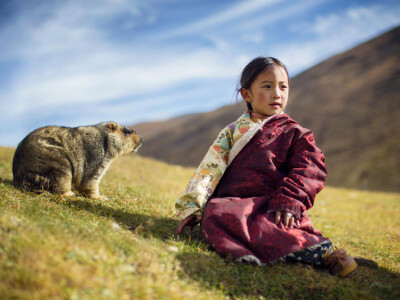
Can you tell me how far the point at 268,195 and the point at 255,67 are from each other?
2093 mm

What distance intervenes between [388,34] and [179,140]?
247ft

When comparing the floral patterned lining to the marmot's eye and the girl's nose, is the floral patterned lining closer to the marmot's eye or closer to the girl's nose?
the girl's nose

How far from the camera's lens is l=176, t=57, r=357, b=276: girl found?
12.4 feet

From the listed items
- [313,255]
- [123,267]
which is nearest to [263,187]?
[313,255]

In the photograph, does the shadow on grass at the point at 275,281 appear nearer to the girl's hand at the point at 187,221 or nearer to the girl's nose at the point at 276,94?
the girl's hand at the point at 187,221

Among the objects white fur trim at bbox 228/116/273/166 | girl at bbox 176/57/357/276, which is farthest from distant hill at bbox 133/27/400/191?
white fur trim at bbox 228/116/273/166

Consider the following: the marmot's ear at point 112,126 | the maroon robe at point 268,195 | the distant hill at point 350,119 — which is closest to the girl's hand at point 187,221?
the maroon robe at point 268,195

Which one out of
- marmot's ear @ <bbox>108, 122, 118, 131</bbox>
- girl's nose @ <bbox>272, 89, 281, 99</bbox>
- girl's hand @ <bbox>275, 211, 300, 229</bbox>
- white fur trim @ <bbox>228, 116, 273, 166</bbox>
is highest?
girl's nose @ <bbox>272, 89, 281, 99</bbox>

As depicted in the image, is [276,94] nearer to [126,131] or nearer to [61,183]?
[126,131]

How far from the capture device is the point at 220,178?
4.58m

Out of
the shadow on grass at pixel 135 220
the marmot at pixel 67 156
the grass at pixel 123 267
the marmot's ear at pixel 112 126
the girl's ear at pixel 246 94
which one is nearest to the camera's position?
the grass at pixel 123 267

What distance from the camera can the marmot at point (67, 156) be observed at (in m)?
5.59

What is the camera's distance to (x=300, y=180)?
12.8 ft

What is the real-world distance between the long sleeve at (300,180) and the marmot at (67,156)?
401cm
